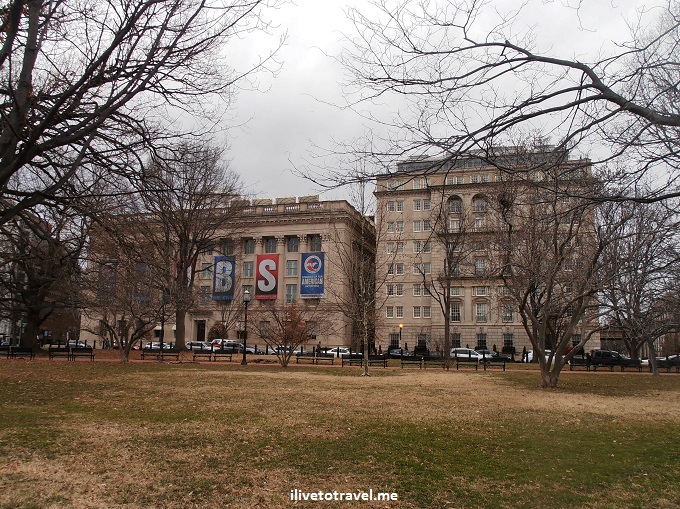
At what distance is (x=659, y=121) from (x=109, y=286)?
29.3 m

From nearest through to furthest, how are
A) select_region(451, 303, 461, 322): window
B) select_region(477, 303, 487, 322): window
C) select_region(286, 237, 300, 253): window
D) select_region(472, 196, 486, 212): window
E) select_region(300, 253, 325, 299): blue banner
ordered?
select_region(472, 196, 486, 212): window
select_region(477, 303, 487, 322): window
select_region(451, 303, 461, 322): window
select_region(300, 253, 325, 299): blue banner
select_region(286, 237, 300, 253): window

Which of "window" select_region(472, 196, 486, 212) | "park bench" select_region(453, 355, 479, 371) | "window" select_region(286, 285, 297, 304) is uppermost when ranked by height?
"window" select_region(472, 196, 486, 212)

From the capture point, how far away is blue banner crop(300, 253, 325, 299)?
72.6 m

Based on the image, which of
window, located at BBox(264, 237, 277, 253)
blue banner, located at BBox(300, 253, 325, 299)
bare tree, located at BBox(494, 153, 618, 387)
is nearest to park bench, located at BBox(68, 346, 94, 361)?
bare tree, located at BBox(494, 153, 618, 387)

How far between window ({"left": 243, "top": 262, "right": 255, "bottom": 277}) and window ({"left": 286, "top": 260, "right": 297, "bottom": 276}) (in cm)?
498

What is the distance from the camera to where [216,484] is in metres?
6.25

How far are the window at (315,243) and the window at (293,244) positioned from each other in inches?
78.4

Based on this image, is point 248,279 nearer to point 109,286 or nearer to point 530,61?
point 109,286

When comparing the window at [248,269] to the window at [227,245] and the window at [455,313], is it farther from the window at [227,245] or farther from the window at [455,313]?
the window at [455,313]

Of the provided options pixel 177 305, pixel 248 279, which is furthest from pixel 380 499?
pixel 248 279

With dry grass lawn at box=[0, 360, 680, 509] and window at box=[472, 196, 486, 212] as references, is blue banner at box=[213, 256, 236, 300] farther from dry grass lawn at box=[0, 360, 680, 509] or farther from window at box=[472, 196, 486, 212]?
dry grass lawn at box=[0, 360, 680, 509]

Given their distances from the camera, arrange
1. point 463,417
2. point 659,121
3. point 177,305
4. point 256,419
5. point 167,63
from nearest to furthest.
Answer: point 659,121 → point 167,63 → point 256,419 → point 463,417 → point 177,305

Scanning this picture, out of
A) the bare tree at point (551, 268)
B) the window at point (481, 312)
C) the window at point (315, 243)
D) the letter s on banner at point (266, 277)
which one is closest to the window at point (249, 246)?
the letter s on banner at point (266, 277)

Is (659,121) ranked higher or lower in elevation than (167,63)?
lower
